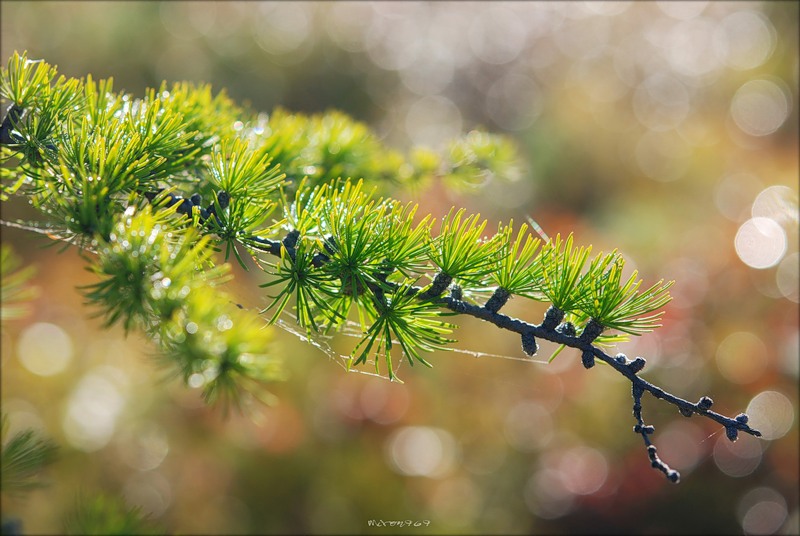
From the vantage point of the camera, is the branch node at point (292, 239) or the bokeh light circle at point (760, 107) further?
the bokeh light circle at point (760, 107)

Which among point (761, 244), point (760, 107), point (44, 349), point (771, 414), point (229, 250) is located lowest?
point (44, 349)

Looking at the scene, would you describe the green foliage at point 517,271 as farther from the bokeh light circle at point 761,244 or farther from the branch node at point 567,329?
the bokeh light circle at point 761,244

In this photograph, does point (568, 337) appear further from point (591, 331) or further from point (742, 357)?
point (742, 357)

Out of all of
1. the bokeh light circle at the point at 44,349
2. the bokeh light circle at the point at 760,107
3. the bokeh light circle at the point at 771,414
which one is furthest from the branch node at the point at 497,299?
the bokeh light circle at the point at 760,107

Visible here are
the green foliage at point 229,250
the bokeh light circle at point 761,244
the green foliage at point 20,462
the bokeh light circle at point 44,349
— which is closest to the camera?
the green foliage at point 229,250

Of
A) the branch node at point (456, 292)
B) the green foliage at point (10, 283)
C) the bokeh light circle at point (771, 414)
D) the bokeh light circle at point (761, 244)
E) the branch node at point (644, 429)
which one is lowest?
the green foliage at point (10, 283)

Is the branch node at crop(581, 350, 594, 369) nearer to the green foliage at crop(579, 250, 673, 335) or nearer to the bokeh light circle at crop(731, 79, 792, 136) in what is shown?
the green foliage at crop(579, 250, 673, 335)

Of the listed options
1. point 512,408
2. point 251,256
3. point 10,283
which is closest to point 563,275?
point 251,256

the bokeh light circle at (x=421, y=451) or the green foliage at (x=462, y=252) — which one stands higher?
the green foliage at (x=462, y=252)

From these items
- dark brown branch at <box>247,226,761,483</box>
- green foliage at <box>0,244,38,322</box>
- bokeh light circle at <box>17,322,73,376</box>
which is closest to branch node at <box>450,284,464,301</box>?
dark brown branch at <box>247,226,761,483</box>
